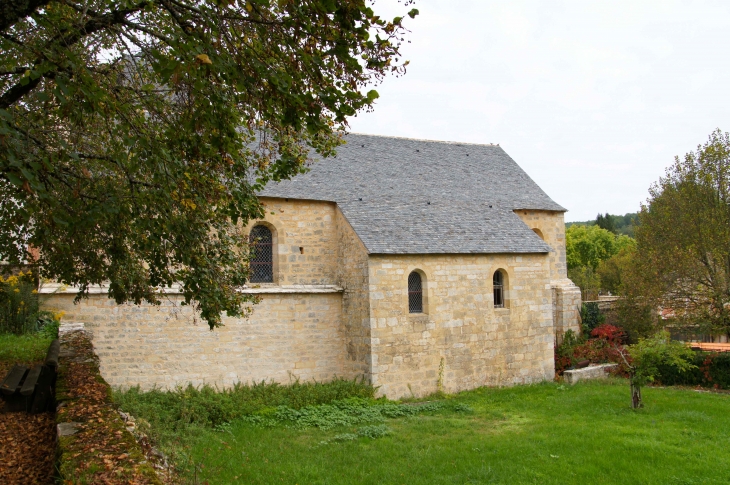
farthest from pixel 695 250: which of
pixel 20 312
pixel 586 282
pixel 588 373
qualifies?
pixel 586 282

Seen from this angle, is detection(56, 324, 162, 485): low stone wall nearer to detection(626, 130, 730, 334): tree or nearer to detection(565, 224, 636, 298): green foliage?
detection(626, 130, 730, 334): tree

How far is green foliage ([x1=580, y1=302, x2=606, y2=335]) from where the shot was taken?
68.2 feet

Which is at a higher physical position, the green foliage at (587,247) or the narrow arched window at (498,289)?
the green foliage at (587,247)

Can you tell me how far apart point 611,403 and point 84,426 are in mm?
11976

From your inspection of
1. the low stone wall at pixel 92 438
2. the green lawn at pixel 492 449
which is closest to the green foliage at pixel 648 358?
the green lawn at pixel 492 449

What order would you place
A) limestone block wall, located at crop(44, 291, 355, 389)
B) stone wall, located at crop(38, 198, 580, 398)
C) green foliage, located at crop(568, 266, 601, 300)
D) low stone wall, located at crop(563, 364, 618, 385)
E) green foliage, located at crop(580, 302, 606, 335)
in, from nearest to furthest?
limestone block wall, located at crop(44, 291, 355, 389), stone wall, located at crop(38, 198, 580, 398), low stone wall, located at crop(563, 364, 618, 385), green foliage, located at crop(580, 302, 606, 335), green foliage, located at crop(568, 266, 601, 300)

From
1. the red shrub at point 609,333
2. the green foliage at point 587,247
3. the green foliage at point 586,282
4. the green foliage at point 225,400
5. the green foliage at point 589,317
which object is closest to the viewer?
the green foliage at point 225,400

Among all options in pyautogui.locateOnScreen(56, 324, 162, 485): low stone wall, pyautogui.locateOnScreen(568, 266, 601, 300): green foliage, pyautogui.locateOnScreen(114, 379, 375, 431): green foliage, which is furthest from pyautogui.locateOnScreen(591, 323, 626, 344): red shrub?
pyautogui.locateOnScreen(568, 266, 601, 300): green foliage

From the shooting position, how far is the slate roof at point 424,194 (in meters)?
15.2

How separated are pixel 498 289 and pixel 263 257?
6896 millimetres

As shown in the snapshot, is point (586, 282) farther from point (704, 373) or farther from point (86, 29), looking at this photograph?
point (86, 29)

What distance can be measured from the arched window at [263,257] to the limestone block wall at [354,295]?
1830 millimetres

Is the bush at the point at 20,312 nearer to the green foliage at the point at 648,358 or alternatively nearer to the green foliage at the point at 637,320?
the green foliage at the point at 648,358

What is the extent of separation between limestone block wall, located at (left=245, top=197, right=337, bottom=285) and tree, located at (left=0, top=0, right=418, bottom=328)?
701 cm
